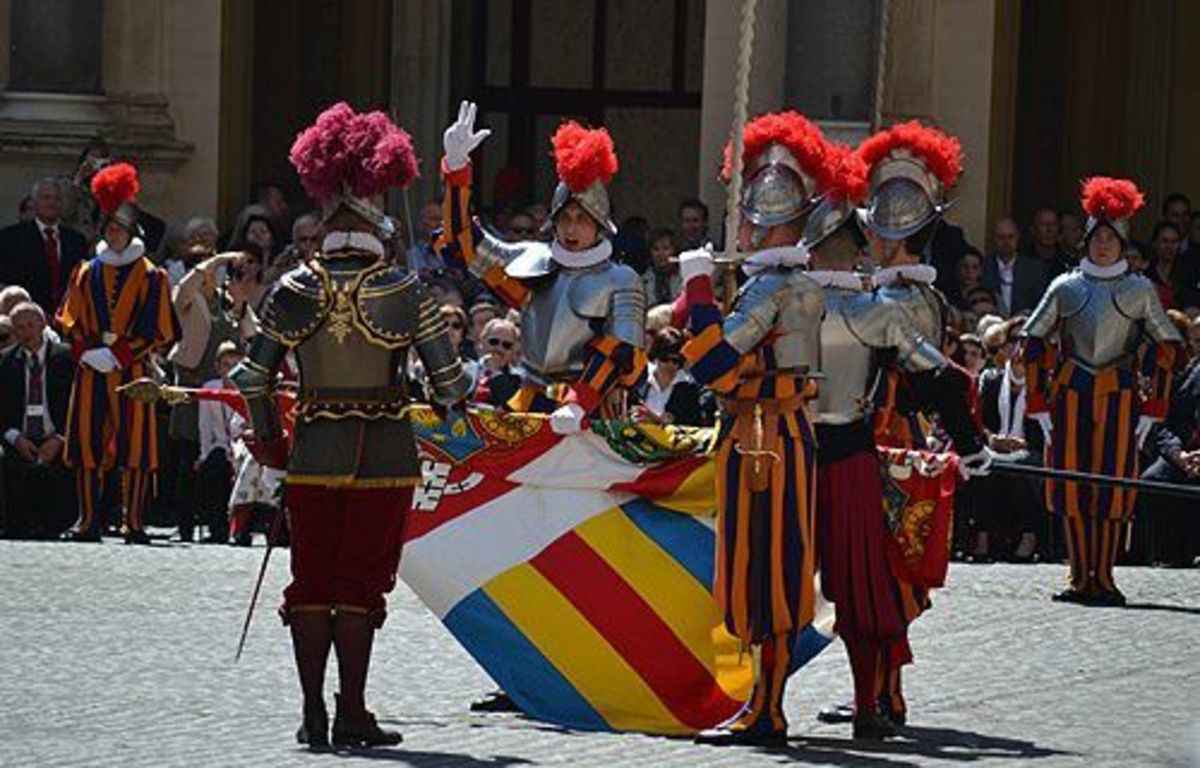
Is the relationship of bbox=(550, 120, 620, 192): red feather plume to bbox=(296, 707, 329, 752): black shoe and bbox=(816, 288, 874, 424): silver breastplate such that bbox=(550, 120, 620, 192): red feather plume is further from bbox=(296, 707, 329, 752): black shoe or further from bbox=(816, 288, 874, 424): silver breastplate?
bbox=(296, 707, 329, 752): black shoe

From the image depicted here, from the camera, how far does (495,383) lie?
811 inches

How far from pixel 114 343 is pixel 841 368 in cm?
879

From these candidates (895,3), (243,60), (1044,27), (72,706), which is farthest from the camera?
(1044,27)

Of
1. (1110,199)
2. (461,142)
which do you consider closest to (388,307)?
(461,142)

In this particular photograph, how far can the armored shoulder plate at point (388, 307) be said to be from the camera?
47.2 ft

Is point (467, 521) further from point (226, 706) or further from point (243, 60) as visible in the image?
point (243, 60)

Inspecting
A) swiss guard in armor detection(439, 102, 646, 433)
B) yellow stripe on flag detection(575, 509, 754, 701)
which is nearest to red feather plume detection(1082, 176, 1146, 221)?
swiss guard in armor detection(439, 102, 646, 433)

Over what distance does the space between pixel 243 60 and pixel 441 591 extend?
13862 millimetres

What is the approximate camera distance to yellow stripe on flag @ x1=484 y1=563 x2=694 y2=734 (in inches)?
590

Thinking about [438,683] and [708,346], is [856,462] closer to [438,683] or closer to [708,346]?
[708,346]

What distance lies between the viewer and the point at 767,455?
1452 centimetres

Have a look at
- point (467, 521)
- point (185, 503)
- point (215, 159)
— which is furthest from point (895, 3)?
point (467, 521)

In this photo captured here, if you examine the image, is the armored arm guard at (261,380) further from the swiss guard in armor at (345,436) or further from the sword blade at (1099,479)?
the sword blade at (1099,479)

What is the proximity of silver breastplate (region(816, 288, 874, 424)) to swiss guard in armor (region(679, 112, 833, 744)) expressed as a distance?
19 cm
